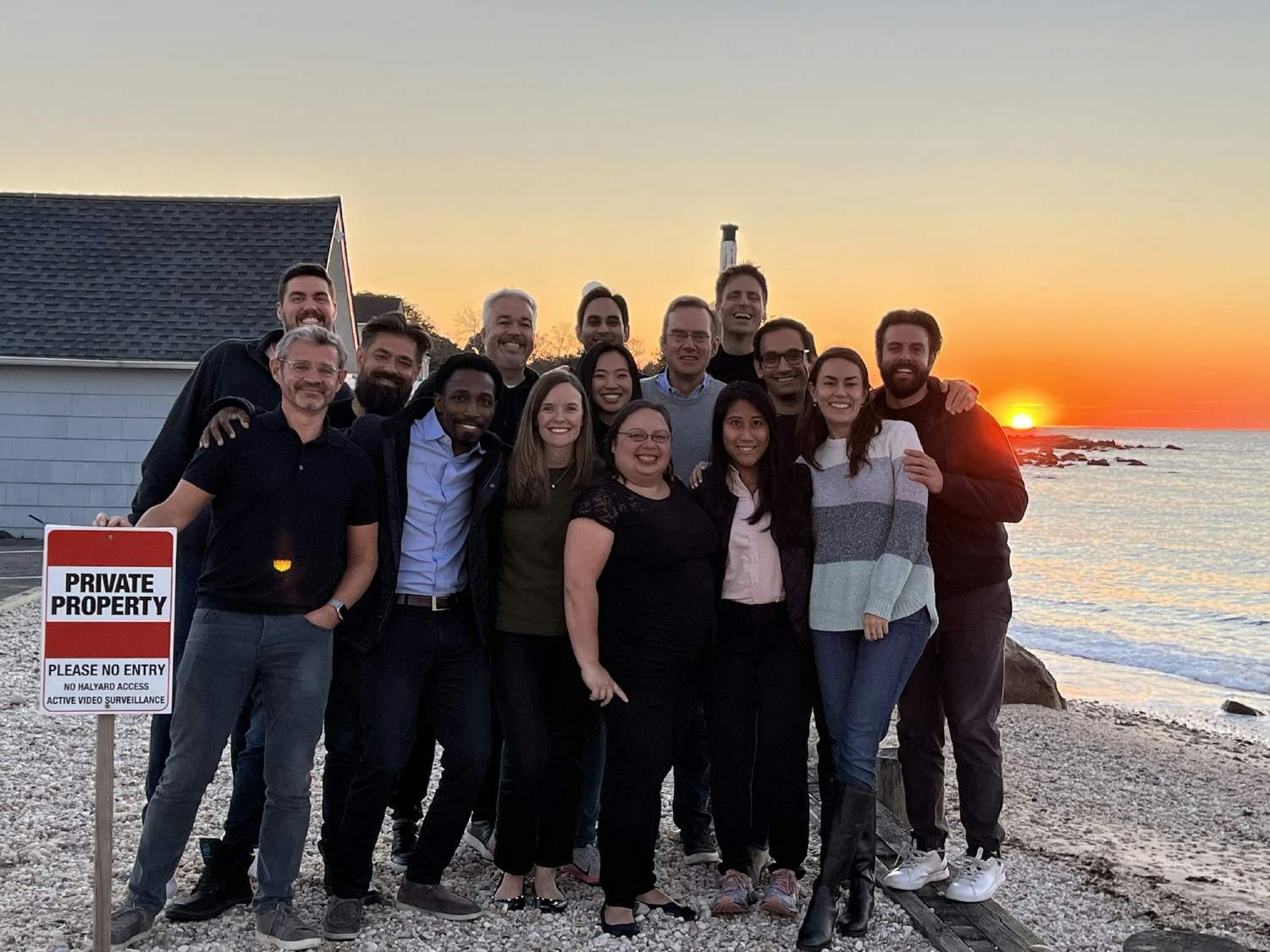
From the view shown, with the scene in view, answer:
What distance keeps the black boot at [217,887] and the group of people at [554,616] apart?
0.01 meters

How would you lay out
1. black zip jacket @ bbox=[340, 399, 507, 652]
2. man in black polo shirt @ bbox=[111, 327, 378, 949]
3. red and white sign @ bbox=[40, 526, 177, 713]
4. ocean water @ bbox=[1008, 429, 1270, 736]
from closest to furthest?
1. red and white sign @ bbox=[40, 526, 177, 713]
2. man in black polo shirt @ bbox=[111, 327, 378, 949]
3. black zip jacket @ bbox=[340, 399, 507, 652]
4. ocean water @ bbox=[1008, 429, 1270, 736]

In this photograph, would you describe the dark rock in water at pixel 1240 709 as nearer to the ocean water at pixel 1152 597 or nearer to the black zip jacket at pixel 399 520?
the ocean water at pixel 1152 597

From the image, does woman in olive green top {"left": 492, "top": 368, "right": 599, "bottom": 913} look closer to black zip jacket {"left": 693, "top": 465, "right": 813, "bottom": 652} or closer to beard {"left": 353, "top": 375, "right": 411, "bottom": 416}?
black zip jacket {"left": 693, "top": 465, "right": 813, "bottom": 652}

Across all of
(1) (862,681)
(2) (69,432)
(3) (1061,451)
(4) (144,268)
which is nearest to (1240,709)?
(1) (862,681)

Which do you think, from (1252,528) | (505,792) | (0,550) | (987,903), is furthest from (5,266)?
(1252,528)

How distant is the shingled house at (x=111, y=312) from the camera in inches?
Result: 673

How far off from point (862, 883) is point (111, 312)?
16.7 meters

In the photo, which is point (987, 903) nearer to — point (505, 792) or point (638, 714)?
point (638, 714)

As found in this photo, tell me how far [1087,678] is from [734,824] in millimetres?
13168

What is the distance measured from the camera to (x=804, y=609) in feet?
15.1

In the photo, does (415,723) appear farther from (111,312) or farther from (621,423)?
(111,312)

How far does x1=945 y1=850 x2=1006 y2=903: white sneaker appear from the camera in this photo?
4.85 meters

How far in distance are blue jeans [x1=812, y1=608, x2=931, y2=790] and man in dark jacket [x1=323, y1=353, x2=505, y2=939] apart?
1390 millimetres

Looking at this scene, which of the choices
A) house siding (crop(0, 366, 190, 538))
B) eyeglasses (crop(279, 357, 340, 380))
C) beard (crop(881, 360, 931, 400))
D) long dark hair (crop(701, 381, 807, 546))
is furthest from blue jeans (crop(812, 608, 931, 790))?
house siding (crop(0, 366, 190, 538))
